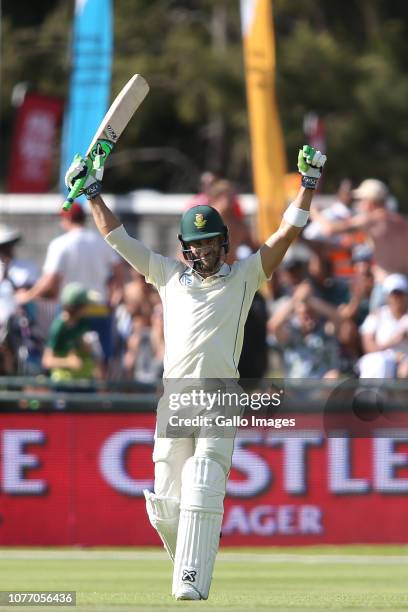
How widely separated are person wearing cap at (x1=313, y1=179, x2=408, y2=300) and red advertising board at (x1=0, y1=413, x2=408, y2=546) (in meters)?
2.01

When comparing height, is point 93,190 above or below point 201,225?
above

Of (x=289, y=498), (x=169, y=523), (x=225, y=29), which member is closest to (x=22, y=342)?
(x=289, y=498)

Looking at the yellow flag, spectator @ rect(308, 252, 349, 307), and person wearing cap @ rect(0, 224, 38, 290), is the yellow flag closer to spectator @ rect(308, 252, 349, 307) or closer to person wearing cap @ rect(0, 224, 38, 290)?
spectator @ rect(308, 252, 349, 307)

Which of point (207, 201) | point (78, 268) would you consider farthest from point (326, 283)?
point (207, 201)

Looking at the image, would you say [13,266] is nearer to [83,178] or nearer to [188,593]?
[83,178]

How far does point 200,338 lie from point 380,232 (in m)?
6.34

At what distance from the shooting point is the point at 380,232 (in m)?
→ 14.3

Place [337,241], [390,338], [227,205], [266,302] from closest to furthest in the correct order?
[227,205] → [266,302] → [390,338] → [337,241]

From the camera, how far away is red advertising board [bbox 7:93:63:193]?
95.5 ft

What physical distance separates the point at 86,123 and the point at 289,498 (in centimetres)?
815

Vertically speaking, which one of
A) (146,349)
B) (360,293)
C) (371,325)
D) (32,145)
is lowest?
(146,349)

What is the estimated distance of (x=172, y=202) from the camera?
2289 centimetres

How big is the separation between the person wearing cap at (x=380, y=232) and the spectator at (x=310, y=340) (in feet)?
2.00

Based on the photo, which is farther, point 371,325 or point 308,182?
point 371,325
